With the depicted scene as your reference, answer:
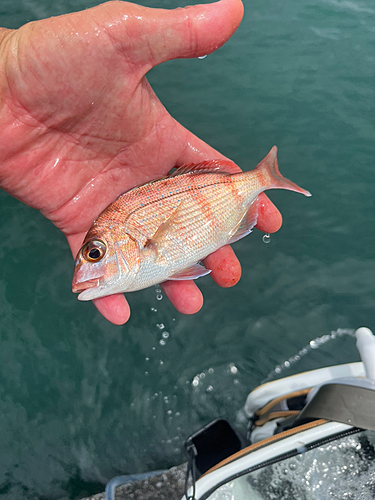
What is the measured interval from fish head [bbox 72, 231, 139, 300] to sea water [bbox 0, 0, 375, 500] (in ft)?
5.65

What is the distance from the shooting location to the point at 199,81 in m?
5.25

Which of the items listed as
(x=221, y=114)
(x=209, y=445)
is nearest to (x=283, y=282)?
(x=209, y=445)

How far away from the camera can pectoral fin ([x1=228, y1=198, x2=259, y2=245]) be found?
285cm

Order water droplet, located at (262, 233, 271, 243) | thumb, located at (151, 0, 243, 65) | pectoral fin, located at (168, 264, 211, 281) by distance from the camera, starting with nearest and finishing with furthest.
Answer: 1. thumb, located at (151, 0, 243, 65)
2. pectoral fin, located at (168, 264, 211, 281)
3. water droplet, located at (262, 233, 271, 243)

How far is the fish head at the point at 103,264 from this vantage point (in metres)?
2.35

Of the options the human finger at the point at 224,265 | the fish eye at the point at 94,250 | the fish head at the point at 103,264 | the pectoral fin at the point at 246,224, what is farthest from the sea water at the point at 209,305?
the fish eye at the point at 94,250

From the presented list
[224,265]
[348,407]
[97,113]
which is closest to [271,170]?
[224,265]

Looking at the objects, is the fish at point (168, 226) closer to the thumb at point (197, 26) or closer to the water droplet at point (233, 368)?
the thumb at point (197, 26)

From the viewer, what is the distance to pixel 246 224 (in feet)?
9.44

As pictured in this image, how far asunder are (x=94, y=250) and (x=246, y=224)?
1.27m

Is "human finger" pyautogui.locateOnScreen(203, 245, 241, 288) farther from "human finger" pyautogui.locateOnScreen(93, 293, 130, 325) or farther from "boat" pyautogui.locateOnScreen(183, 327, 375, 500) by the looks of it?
"boat" pyautogui.locateOnScreen(183, 327, 375, 500)

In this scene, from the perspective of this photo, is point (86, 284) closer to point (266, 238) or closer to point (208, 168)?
point (208, 168)

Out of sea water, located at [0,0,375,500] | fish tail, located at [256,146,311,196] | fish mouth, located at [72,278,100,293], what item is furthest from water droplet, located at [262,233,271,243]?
fish mouth, located at [72,278,100,293]

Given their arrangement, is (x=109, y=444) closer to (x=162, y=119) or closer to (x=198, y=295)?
(x=198, y=295)
